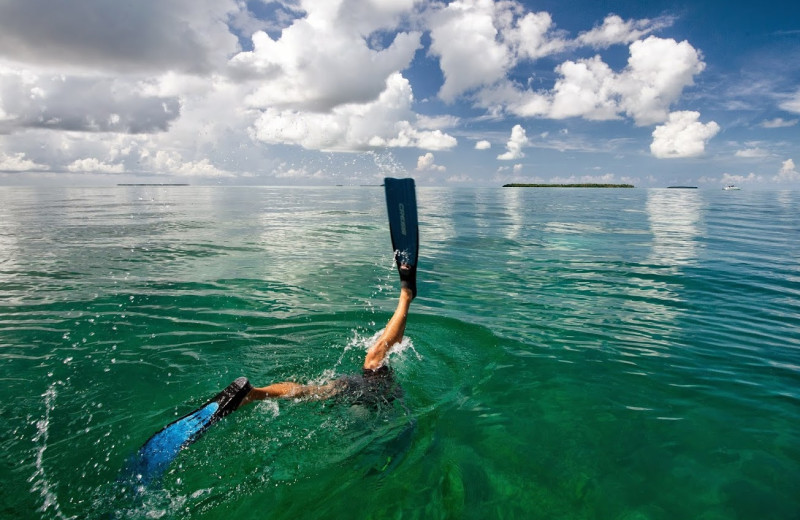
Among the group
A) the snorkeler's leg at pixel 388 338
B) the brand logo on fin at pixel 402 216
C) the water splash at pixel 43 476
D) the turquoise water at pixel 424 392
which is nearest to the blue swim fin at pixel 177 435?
the turquoise water at pixel 424 392

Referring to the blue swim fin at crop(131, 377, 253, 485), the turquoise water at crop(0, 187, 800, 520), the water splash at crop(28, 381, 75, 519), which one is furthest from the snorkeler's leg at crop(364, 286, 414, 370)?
the water splash at crop(28, 381, 75, 519)

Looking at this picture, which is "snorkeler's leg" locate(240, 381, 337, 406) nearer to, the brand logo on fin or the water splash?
the water splash

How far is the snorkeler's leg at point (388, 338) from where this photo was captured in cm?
685

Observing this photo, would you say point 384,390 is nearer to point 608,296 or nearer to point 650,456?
point 650,456

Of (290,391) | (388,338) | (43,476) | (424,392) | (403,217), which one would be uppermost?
(403,217)

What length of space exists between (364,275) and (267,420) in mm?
9387

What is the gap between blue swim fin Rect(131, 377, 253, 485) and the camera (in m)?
4.78

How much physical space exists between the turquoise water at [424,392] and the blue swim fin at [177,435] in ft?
0.72

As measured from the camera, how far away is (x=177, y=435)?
5016 mm

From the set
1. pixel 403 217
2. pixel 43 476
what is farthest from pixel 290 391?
pixel 403 217

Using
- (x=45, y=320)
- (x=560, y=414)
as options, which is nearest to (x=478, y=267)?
(x=560, y=414)

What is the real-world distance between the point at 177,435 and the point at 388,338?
3365mm

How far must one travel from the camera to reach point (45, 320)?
9.73 meters

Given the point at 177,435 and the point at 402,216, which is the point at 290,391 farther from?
the point at 402,216
